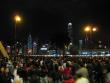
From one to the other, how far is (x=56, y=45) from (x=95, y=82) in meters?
81.1

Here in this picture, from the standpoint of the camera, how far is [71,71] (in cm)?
2091

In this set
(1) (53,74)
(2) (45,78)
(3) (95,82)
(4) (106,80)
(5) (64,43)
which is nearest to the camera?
(4) (106,80)

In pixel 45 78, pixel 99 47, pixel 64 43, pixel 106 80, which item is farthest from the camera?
pixel 99 47

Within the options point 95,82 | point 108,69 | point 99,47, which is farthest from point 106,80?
point 99,47

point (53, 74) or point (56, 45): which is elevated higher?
point (56, 45)

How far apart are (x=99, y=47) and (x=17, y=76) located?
510ft

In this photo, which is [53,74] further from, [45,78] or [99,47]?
[99,47]

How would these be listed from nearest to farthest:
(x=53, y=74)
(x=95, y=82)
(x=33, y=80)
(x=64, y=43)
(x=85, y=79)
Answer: (x=85, y=79)
(x=33, y=80)
(x=53, y=74)
(x=95, y=82)
(x=64, y=43)

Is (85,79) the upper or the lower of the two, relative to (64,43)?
lower

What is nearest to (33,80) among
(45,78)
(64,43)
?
(45,78)

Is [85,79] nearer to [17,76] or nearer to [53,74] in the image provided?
[17,76]

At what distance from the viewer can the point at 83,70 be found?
1163cm

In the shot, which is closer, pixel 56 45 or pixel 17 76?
pixel 17 76

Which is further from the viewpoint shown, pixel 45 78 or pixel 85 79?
pixel 45 78
